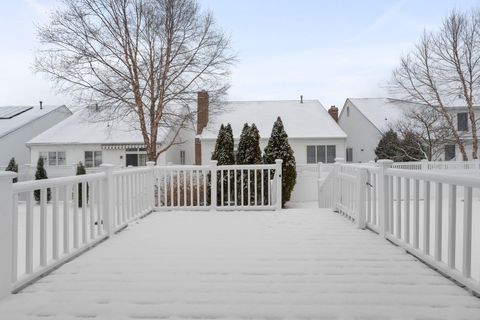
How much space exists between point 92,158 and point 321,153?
38.2 ft

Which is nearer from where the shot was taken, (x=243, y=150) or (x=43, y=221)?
(x=43, y=221)

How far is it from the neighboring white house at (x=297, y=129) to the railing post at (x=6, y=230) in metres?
15.3

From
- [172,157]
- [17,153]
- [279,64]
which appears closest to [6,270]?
[279,64]

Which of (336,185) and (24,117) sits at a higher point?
(24,117)

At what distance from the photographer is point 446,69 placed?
54.4 ft

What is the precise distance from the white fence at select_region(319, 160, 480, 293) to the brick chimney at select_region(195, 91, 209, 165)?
9.26 m

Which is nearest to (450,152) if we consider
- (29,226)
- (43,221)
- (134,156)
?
(134,156)

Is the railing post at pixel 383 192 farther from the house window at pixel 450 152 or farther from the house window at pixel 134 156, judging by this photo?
the house window at pixel 450 152

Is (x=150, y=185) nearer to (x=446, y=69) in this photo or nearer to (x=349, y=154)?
(x=446, y=69)

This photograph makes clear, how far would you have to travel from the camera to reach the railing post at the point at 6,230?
2482 millimetres

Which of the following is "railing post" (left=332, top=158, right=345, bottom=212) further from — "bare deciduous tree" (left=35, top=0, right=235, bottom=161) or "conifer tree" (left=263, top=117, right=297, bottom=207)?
"bare deciduous tree" (left=35, top=0, right=235, bottom=161)

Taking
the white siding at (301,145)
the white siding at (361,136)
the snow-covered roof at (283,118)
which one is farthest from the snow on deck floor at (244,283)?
the white siding at (361,136)

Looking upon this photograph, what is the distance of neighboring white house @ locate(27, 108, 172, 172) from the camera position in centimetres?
1917

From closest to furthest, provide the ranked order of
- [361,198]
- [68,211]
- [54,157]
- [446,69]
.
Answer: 1. [68,211]
2. [361,198]
3. [446,69]
4. [54,157]
